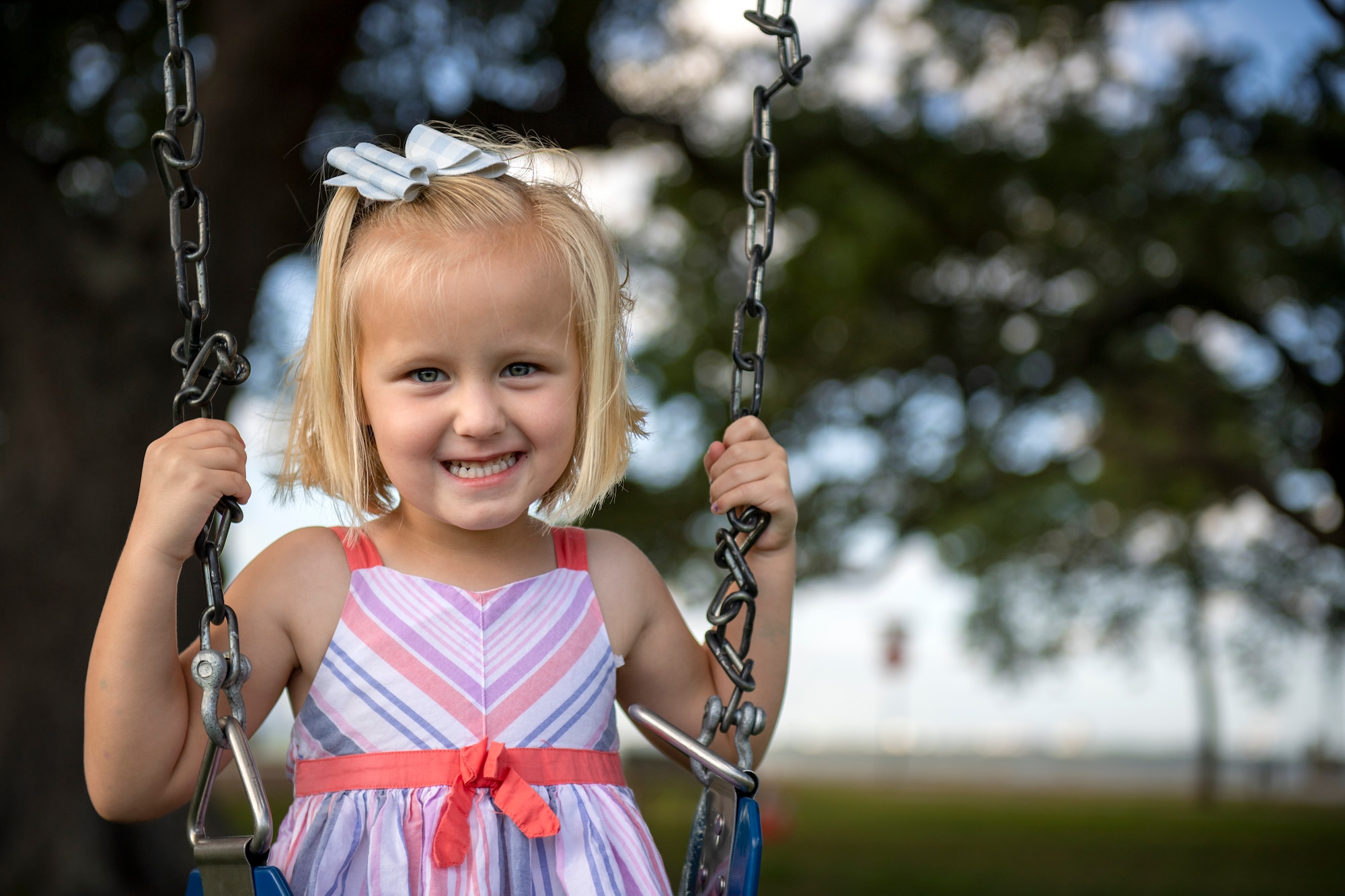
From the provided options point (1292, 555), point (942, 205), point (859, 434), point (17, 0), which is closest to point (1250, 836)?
point (1292, 555)

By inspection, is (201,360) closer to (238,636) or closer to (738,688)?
(238,636)

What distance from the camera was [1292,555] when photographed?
43.0 feet

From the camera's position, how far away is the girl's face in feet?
4.23

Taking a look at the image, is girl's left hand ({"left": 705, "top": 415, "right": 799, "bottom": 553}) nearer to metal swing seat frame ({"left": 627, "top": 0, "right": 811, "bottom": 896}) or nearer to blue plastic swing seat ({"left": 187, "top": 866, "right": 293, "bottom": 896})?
metal swing seat frame ({"left": 627, "top": 0, "right": 811, "bottom": 896})

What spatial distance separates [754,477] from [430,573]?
407 millimetres

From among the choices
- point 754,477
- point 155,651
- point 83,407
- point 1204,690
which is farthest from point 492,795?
point 1204,690

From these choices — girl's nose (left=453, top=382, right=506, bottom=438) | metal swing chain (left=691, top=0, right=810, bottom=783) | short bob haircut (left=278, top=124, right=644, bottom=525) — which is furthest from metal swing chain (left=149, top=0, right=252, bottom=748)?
metal swing chain (left=691, top=0, right=810, bottom=783)

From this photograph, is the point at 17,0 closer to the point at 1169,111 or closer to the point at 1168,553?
the point at 1169,111

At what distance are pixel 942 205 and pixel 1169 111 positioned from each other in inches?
50.9

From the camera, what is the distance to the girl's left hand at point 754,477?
1.51 meters

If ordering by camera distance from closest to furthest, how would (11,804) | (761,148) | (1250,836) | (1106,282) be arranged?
(761,148)
(11,804)
(1106,282)
(1250,836)

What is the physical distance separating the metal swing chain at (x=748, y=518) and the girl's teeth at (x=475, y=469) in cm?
26

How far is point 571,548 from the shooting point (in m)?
1.53

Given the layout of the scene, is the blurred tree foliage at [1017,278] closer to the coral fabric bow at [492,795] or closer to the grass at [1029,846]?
the grass at [1029,846]
